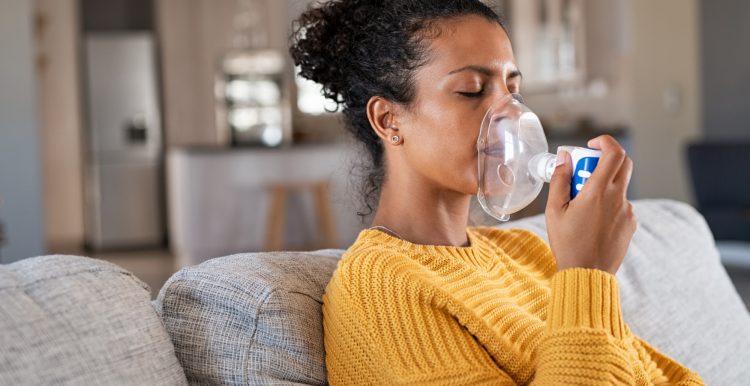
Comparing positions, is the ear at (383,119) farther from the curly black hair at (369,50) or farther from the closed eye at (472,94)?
the closed eye at (472,94)

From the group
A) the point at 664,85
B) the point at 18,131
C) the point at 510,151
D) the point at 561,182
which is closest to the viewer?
the point at 561,182

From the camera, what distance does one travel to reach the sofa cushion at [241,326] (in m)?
0.92

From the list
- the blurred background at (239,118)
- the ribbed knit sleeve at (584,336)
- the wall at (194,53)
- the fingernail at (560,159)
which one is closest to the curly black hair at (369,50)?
the fingernail at (560,159)

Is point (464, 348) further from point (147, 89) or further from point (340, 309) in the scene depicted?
point (147, 89)

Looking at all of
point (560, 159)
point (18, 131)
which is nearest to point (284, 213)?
point (18, 131)

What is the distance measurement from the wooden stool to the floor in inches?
30.4

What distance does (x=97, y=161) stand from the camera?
6891 mm

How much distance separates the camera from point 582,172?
34.3 inches

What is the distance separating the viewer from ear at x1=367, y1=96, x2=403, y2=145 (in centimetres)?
111

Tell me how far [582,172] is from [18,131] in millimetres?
4068

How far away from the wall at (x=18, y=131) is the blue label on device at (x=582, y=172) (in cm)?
399

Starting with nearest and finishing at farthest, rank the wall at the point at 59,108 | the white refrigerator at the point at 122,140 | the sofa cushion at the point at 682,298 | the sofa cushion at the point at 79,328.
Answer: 1. the sofa cushion at the point at 79,328
2. the sofa cushion at the point at 682,298
3. the white refrigerator at the point at 122,140
4. the wall at the point at 59,108

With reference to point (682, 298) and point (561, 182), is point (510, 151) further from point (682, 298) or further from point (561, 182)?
point (682, 298)

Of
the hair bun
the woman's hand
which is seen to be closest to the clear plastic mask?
the woman's hand
